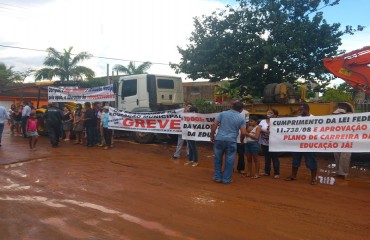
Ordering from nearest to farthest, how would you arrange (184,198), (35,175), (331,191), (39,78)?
(184,198), (331,191), (35,175), (39,78)

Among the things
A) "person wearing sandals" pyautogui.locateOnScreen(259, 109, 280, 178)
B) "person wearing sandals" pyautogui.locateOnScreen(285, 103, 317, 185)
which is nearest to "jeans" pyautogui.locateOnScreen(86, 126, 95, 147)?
"person wearing sandals" pyautogui.locateOnScreen(259, 109, 280, 178)

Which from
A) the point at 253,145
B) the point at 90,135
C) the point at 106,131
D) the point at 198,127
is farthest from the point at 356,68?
the point at 90,135

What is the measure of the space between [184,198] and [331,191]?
2937mm

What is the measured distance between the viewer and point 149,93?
1442 centimetres

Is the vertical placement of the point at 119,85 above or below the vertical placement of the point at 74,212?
above

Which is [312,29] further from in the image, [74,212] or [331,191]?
[74,212]

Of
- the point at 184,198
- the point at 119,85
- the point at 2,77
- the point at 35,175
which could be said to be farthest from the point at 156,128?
the point at 2,77

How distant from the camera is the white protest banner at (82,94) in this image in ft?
51.4

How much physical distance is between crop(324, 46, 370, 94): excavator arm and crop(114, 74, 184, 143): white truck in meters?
6.32

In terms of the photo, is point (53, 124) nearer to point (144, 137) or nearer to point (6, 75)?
point (144, 137)

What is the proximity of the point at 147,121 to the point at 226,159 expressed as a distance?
19.8ft

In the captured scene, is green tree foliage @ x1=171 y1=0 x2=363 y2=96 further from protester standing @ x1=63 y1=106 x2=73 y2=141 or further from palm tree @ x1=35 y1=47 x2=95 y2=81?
palm tree @ x1=35 y1=47 x2=95 y2=81

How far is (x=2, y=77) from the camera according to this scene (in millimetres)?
41000

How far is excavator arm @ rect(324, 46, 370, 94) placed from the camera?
11.0m
